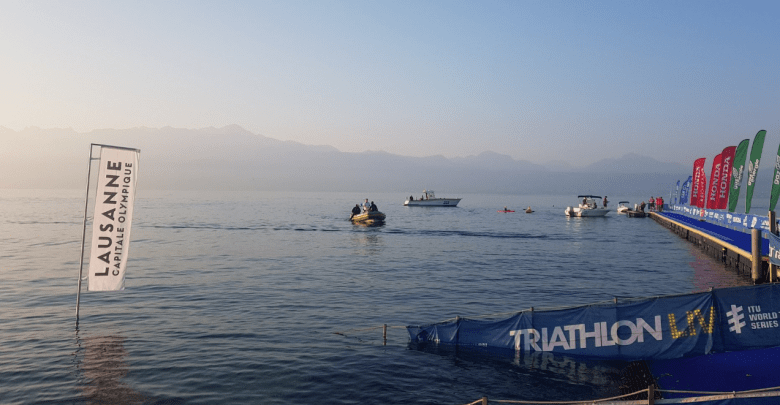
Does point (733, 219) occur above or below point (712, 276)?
above

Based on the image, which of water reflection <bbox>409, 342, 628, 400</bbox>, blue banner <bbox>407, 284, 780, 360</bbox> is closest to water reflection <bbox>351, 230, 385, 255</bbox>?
water reflection <bbox>409, 342, 628, 400</bbox>

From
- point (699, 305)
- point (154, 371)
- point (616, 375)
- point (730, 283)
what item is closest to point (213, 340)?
point (154, 371)

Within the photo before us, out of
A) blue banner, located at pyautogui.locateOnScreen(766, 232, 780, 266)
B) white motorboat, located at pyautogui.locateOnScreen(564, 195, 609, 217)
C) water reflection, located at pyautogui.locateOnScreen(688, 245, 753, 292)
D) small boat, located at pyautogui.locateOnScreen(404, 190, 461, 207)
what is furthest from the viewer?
small boat, located at pyautogui.locateOnScreen(404, 190, 461, 207)

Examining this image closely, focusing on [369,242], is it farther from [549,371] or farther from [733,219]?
[549,371]

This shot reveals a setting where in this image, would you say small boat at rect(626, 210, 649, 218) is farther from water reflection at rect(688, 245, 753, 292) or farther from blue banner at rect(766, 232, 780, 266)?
blue banner at rect(766, 232, 780, 266)

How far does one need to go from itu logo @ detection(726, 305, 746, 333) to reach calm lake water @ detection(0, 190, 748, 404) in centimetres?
317

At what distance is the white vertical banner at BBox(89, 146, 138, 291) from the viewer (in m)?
17.3

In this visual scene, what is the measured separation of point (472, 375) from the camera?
14391 millimetres

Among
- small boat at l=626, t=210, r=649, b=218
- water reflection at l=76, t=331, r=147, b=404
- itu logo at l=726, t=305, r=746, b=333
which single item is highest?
small boat at l=626, t=210, r=649, b=218

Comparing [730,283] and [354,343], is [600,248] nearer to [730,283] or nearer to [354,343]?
[730,283]

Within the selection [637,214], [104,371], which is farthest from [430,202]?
[104,371]

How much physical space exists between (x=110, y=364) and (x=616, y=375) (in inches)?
571

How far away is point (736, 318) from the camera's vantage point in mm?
13148

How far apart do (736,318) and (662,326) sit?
176 cm
